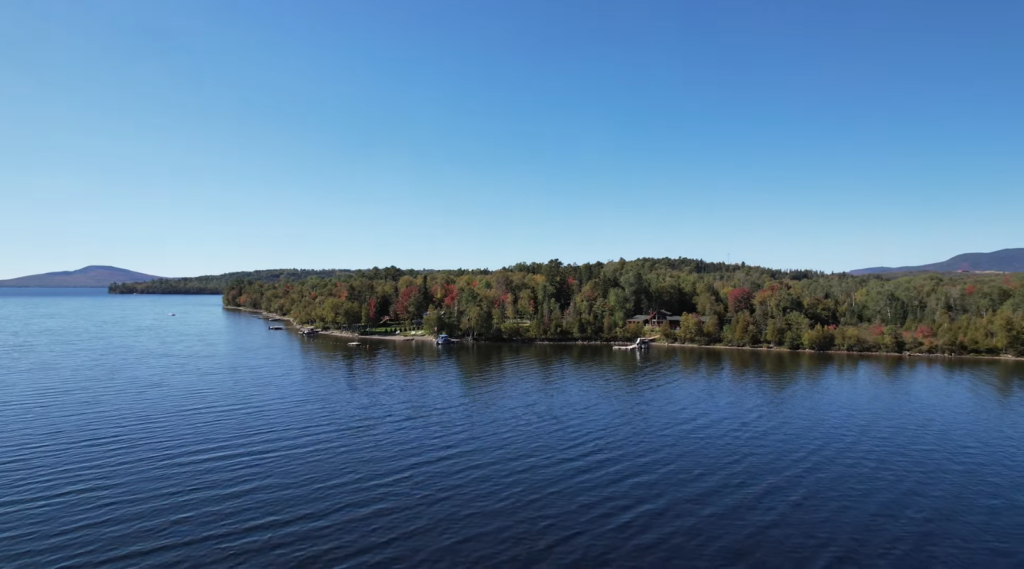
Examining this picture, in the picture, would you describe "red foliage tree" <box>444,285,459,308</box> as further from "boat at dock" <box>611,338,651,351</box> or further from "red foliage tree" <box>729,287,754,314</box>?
"red foliage tree" <box>729,287,754,314</box>

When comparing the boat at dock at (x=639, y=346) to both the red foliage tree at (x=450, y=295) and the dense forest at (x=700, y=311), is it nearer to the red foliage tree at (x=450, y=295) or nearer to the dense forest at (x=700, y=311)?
the dense forest at (x=700, y=311)

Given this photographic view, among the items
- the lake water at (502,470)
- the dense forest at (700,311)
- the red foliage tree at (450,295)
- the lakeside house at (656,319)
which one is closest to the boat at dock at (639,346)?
the dense forest at (700,311)

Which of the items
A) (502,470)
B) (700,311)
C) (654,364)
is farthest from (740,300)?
(502,470)

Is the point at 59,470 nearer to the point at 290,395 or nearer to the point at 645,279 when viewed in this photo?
the point at 290,395

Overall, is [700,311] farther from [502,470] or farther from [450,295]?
[502,470]

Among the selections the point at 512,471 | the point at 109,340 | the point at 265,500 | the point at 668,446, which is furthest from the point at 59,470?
the point at 109,340

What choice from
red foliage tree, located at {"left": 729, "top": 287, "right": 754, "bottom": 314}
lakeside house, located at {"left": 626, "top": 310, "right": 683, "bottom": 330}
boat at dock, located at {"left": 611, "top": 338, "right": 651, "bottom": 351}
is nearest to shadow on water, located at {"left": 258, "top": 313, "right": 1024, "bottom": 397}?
boat at dock, located at {"left": 611, "top": 338, "right": 651, "bottom": 351}
